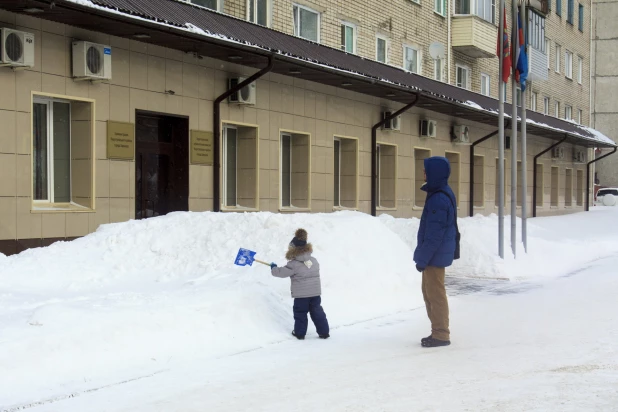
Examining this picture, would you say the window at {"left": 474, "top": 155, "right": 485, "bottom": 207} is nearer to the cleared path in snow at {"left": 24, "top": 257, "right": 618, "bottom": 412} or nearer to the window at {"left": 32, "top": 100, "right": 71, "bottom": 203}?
the window at {"left": 32, "top": 100, "right": 71, "bottom": 203}

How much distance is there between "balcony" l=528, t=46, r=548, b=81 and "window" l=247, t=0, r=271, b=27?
52.8 ft

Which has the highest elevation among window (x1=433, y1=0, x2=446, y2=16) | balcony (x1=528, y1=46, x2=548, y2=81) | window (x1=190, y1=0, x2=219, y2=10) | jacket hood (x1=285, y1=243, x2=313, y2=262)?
window (x1=433, y1=0, x2=446, y2=16)

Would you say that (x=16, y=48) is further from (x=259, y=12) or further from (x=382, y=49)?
(x=382, y=49)

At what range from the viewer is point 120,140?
14.7m

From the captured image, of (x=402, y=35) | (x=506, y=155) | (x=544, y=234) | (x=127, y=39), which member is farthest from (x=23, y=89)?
(x=506, y=155)

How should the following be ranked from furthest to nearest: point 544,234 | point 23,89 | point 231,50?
point 544,234 < point 231,50 < point 23,89

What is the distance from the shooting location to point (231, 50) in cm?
1576

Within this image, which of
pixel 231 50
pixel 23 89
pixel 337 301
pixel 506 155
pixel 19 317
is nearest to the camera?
pixel 19 317

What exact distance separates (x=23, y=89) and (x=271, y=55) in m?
4.83

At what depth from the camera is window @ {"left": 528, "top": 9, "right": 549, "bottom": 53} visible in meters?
35.0

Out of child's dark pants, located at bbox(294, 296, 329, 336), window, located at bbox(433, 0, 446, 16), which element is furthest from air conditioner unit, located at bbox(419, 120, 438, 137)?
child's dark pants, located at bbox(294, 296, 329, 336)

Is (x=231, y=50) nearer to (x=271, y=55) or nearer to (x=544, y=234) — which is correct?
(x=271, y=55)

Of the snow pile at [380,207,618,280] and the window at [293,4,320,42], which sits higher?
the window at [293,4,320,42]

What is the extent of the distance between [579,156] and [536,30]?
31.5ft
